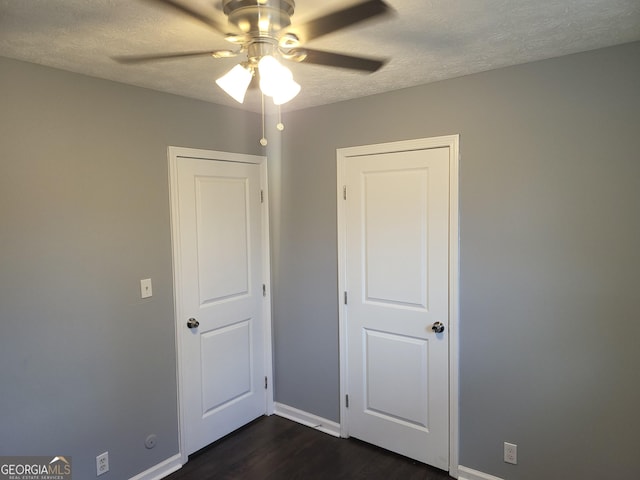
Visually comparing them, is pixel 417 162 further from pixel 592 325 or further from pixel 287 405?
pixel 287 405

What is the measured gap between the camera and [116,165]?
239 centimetres

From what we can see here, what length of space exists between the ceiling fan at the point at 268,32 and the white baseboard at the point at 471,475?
2.40 metres

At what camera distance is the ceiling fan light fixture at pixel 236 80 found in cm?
147

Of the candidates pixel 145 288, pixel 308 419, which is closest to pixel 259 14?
pixel 145 288

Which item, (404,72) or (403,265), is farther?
(403,265)

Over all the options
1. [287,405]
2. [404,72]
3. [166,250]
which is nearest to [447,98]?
[404,72]

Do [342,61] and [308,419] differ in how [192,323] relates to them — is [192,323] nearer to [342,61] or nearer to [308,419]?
[308,419]

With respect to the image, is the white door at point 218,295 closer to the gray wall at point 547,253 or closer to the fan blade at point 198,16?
the gray wall at point 547,253

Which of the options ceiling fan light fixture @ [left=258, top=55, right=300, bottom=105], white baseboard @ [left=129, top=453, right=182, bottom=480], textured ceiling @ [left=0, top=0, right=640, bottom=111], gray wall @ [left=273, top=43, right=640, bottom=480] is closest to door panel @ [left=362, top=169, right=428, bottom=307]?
gray wall @ [left=273, top=43, right=640, bottom=480]

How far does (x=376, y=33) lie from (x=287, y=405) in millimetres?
2798

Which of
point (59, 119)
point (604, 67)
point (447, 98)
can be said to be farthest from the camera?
point (447, 98)

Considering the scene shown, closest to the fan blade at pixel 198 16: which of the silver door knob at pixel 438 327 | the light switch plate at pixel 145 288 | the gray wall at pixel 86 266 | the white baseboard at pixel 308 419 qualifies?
the gray wall at pixel 86 266

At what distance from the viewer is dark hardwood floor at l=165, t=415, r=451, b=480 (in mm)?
2646

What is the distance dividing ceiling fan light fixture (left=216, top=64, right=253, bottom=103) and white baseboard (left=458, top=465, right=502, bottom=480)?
2.47 metres
